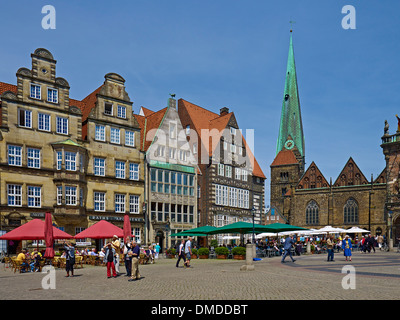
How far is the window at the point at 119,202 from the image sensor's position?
1571 inches

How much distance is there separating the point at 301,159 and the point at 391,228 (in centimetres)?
4379

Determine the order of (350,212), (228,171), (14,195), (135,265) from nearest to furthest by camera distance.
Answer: (135,265) < (14,195) < (228,171) < (350,212)

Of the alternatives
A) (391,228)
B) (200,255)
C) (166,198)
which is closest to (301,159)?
(391,228)

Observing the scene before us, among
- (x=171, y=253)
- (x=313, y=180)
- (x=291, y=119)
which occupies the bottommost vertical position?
(x=171, y=253)

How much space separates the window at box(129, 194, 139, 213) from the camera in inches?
1617

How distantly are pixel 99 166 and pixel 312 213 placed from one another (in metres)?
57.3

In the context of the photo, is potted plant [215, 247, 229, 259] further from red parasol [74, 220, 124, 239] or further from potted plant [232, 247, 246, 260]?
red parasol [74, 220, 124, 239]

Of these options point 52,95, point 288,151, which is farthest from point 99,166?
point 288,151

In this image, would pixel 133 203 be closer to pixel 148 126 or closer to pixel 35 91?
pixel 148 126

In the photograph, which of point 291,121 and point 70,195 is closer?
point 70,195

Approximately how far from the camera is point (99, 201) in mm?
38594

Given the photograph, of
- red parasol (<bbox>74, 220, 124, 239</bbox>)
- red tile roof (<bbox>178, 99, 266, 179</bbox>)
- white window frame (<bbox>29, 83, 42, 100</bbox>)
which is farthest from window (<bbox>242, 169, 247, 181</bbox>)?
red parasol (<bbox>74, 220, 124, 239</bbox>)

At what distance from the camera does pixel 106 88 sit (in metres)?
40.0

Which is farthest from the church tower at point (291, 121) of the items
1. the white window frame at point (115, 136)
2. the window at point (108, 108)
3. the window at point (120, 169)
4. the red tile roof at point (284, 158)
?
the window at point (108, 108)
